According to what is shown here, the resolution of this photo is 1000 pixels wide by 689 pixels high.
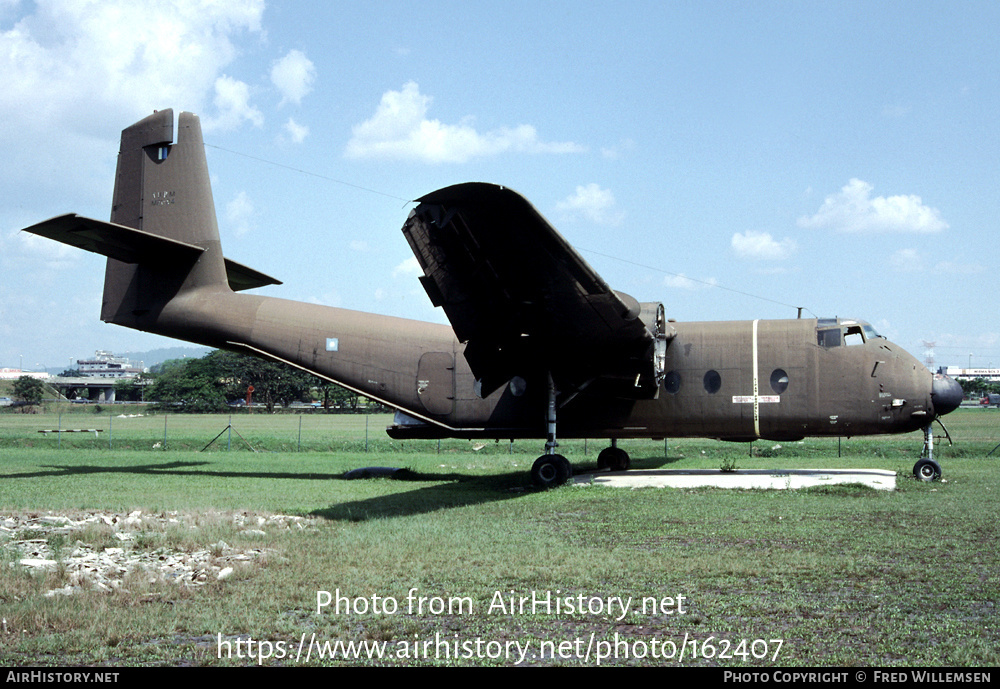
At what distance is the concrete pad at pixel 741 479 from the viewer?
15.6m

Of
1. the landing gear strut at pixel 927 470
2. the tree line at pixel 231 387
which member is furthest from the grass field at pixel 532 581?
the tree line at pixel 231 387

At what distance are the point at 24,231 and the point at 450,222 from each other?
979 centimetres

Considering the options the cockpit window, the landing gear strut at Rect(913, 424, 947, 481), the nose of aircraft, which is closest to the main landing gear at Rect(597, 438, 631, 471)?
the cockpit window

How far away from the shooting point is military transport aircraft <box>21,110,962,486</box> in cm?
1405

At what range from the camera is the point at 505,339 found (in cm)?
1598

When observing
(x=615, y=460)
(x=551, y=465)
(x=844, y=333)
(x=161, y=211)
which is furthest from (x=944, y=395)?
(x=161, y=211)

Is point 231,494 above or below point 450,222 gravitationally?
below

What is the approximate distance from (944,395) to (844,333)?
2.37 m

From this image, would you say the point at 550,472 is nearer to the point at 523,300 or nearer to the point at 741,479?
the point at 741,479

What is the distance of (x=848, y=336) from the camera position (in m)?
16.6

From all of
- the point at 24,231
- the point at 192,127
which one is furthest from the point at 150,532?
the point at 192,127

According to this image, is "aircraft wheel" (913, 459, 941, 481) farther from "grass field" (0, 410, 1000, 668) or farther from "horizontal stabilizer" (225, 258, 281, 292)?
"horizontal stabilizer" (225, 258, 281, 292)

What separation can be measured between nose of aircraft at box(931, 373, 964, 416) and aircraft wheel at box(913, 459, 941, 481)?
1141 mm
